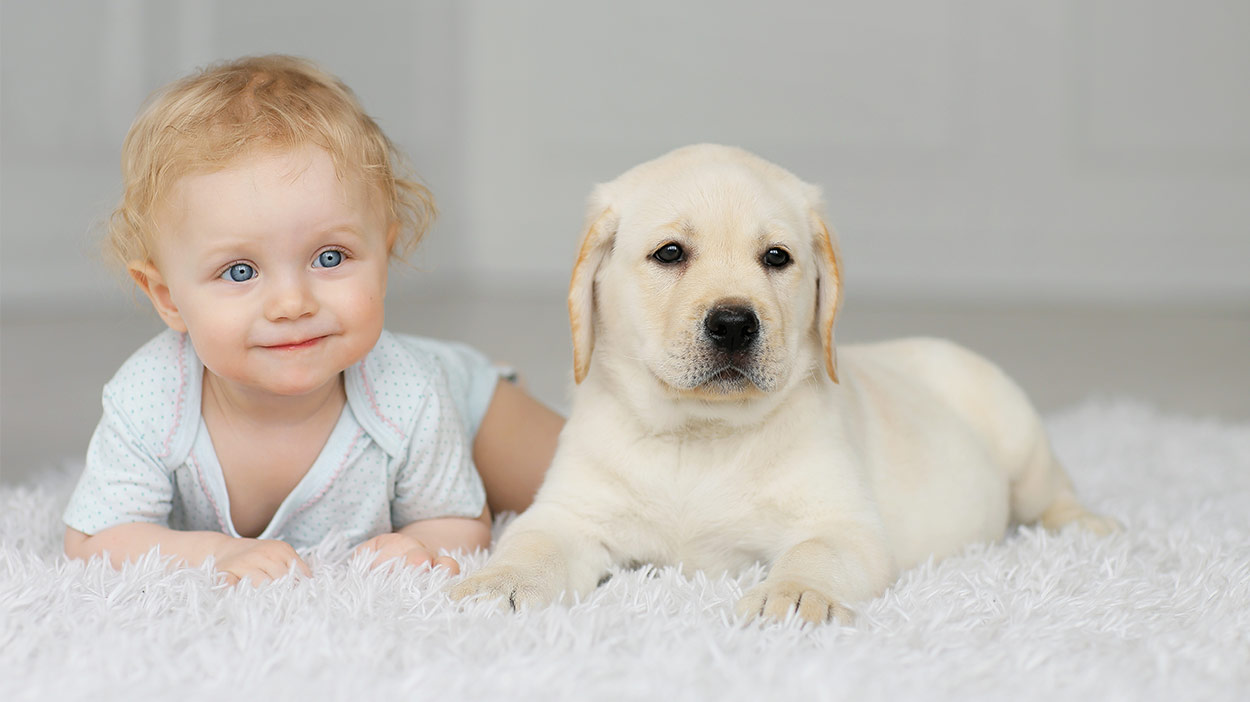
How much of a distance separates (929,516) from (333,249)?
4.02 feet

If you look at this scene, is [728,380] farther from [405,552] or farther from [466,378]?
[466,378]

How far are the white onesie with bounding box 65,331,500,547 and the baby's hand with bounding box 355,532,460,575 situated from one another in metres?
0.18

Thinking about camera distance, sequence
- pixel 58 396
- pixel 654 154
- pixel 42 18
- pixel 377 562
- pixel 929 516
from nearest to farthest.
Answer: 1. pixel 377 562
2. pixel 929 516
3. pixel 58 396
4. pixel 42 18
5. pixel 654 154

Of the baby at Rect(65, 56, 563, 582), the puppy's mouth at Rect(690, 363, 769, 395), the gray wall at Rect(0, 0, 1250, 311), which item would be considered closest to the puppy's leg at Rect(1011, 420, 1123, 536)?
the puppy's mouth at Rect(690, 363, 769, 395)

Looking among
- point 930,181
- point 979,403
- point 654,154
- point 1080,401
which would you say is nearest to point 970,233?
point 930,181

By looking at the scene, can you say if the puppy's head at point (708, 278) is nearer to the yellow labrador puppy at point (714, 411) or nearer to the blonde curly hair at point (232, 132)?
the yellow labrador puppy at point (714, 411)

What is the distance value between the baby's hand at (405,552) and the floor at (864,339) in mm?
711

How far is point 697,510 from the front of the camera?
2023 millimetres

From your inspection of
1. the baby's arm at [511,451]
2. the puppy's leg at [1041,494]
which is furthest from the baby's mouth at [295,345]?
the puppy's leg at [1041,494]

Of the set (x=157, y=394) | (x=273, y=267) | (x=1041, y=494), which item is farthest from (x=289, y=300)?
(x=1041, y=494)

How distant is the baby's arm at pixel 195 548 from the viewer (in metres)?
1.91

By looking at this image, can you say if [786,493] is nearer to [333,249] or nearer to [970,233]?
[333,249]

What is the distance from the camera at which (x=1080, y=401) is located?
14.1 feet

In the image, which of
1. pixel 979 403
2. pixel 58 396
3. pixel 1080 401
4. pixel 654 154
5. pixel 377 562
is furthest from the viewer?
pixel 654 154
